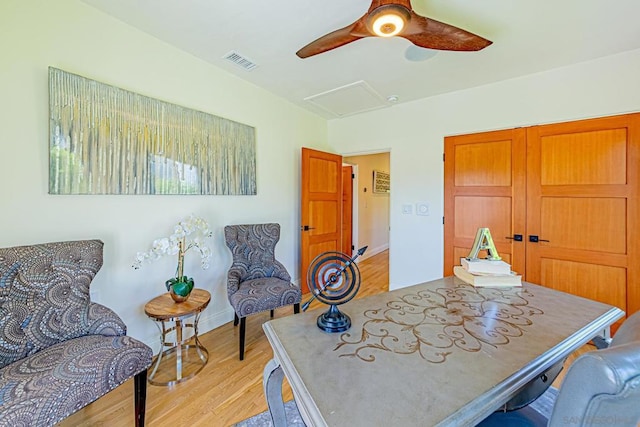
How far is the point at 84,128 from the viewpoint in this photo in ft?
5.85

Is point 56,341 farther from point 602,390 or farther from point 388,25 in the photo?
point 388,25

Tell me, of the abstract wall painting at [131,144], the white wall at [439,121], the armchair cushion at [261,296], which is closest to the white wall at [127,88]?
the abstract wall painting at [131,144]

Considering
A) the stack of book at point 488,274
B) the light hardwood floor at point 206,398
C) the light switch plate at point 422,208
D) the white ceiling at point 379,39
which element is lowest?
the light hardwood floor at point 206,398

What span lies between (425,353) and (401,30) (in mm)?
1571

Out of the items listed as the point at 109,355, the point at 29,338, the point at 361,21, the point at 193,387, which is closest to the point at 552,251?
the point at 361,21

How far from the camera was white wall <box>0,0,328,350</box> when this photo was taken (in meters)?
1.57

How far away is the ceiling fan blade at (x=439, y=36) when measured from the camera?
56.9 inches

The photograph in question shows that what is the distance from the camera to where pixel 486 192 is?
2.99 meters

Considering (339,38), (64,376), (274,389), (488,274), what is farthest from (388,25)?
(64,376)

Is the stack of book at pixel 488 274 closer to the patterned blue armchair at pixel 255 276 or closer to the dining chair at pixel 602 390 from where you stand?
the dining chair at pixel 602 390

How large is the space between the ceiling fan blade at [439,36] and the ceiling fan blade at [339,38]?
0.80ft

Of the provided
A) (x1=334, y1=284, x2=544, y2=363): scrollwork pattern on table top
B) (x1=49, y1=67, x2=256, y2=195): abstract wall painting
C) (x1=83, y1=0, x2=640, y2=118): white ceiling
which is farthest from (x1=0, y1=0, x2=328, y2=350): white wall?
(x1=334, y1=284, x2=544, y2=363): scrollwork pattern on table top

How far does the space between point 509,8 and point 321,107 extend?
2202mm

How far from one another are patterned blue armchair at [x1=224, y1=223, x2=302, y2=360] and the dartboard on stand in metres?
1.23
